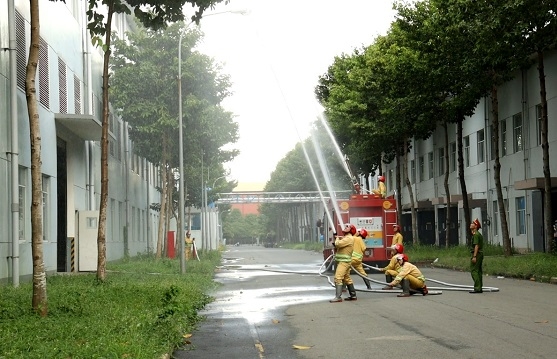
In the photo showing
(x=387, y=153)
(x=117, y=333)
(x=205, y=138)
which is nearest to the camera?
(x=117, y=333)

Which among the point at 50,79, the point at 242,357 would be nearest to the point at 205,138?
the point at 50,79

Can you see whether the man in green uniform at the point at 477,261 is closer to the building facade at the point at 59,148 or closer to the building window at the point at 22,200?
the building facade at the point at 59,148

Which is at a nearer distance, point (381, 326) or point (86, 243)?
point (381, 326)

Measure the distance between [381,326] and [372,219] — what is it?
63.7 ft

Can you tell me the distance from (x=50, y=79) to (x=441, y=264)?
18.1 metres

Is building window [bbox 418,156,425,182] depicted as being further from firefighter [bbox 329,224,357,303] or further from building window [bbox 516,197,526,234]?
firefighter [bbox 329,224,357,303]

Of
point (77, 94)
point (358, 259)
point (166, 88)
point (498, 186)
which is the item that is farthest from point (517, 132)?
point (358, 259)

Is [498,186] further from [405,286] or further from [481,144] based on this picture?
[405,286]

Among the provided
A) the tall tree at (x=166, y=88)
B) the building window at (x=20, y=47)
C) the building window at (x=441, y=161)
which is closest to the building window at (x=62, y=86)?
the building window at (x=20, y=47)

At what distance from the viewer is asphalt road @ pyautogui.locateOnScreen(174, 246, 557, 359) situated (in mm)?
12102

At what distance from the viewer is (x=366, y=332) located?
14.3 meters

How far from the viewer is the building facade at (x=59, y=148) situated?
24.7m

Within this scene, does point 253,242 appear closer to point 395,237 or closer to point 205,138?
point 205,138

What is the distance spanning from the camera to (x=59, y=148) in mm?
35312
